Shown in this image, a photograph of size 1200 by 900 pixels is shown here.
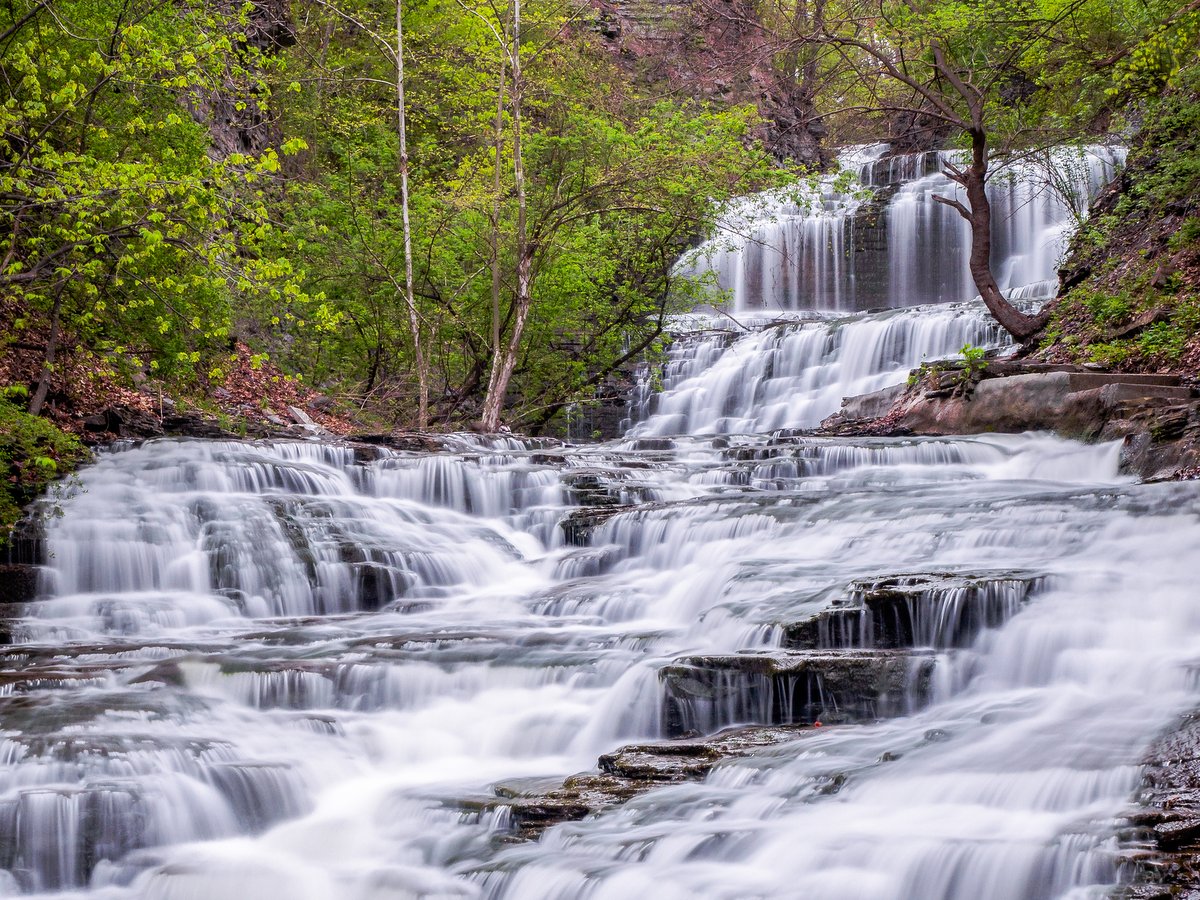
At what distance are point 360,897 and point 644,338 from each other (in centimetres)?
1581

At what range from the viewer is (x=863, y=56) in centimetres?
3575

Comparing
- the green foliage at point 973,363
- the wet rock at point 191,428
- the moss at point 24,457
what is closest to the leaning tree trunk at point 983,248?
the green foliage at point 973,363

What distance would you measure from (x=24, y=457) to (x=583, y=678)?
6.44 metres

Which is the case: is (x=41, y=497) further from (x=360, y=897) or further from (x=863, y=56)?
(x=863, y=56)

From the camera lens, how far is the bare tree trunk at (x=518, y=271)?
1639 centimetres

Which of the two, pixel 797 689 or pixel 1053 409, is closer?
pixel 797 689

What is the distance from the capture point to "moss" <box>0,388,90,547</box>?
32.4ft

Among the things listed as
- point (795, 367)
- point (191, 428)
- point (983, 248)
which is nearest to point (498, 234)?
point (191, 428)

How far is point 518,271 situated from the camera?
57.5 ft

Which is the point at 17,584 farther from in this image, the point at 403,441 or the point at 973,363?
the point at 973,363

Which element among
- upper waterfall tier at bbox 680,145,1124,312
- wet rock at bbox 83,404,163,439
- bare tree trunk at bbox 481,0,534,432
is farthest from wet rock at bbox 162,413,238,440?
upper waterfall tier at bbox 680,145,1124,312

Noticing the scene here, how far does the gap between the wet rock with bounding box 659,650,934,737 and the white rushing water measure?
0.04 m

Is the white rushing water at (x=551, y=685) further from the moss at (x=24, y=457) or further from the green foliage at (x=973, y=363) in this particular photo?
the green foliage at (x=973, y=363)

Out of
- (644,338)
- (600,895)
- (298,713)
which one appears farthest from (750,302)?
(600,895)
